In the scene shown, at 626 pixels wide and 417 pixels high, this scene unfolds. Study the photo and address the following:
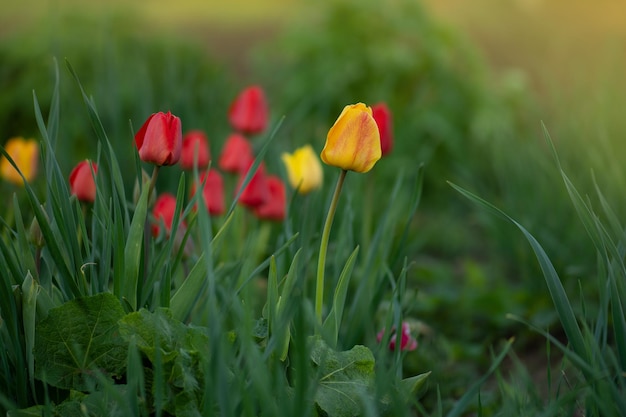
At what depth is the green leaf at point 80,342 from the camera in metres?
1.02

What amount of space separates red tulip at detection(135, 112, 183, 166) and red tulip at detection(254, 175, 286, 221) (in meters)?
0.71

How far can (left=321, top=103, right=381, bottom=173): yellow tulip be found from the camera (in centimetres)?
108

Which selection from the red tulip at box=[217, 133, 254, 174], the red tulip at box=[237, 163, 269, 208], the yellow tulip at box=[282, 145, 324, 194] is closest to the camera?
the red tulip at box=[237, 163, 269, 208]

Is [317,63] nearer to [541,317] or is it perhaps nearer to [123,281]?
[541,317]

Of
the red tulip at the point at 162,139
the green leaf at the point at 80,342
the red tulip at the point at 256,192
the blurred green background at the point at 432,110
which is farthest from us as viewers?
the blurred green background at the point at 432,110

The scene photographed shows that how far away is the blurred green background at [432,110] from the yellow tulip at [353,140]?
0.72 meters

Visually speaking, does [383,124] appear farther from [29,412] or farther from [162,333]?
[29,412]

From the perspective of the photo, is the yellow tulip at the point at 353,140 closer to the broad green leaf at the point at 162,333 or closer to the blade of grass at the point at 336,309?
the blade of grass at the point at 336,309

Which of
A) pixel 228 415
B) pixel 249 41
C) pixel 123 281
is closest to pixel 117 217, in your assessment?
pixel 123 281

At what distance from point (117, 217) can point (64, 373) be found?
0.73 ft

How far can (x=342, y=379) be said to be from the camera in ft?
3.43

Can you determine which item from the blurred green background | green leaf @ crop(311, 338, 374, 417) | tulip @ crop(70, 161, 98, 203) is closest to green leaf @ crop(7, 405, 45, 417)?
green leaf @ crop(311, 338, 374, 417)

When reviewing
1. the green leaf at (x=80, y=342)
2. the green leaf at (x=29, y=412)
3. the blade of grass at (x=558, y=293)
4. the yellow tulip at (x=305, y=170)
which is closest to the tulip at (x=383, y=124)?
the yellow tulip at (x=305, y=170)

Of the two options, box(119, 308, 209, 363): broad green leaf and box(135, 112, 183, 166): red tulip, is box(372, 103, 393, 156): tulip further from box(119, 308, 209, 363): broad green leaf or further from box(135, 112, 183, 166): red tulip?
box(119, 308, 209, 363): broad green leaf
